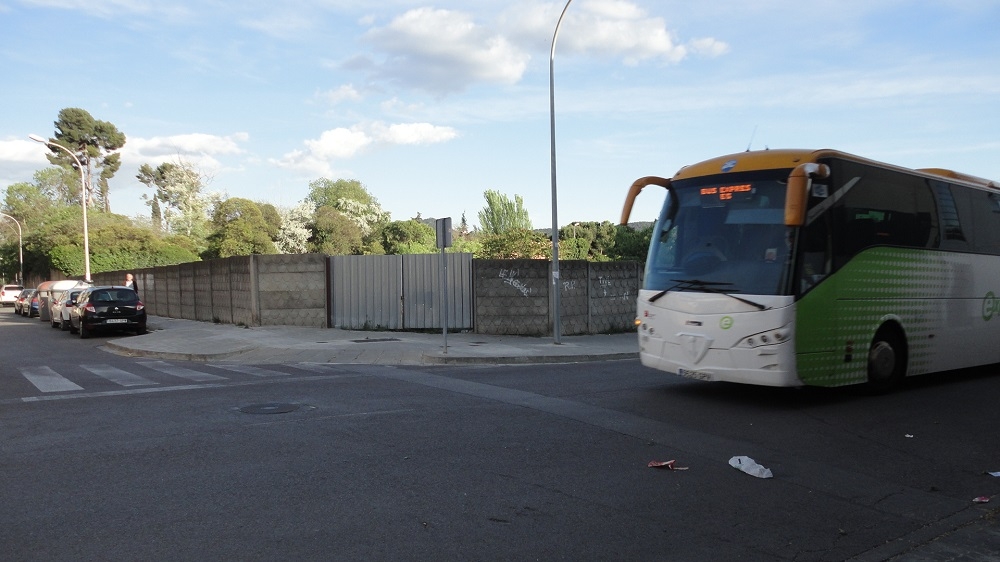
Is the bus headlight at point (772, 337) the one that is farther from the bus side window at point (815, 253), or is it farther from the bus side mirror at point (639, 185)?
the bus side mirror at point (639, 185)

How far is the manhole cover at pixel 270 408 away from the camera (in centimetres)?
892

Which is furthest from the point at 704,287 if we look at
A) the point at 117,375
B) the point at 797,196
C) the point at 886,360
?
the point at 117,375

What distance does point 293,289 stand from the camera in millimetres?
21422

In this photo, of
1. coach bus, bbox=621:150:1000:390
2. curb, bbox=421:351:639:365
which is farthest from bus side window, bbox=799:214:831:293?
curb, bbox=421:351:639:365

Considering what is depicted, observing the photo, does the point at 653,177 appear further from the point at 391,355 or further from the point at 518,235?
the point at 518,235

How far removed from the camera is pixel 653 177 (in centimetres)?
1016

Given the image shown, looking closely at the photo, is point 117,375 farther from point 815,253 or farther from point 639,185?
point 815,253

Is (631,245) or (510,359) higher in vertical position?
(631,245)

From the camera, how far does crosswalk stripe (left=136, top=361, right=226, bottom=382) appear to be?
490 inches

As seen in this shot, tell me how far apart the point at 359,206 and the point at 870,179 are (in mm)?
72286

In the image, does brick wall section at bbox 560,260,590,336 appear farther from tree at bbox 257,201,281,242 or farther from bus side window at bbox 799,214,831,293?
tree at bbox 257,201,281,242

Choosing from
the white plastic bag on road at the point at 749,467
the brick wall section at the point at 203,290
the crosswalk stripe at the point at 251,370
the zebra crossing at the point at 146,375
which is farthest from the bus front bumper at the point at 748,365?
the brick wall section at the point at 203,290

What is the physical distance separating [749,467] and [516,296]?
13.6 m

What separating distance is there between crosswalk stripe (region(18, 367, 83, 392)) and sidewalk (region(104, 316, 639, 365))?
2999 mm
